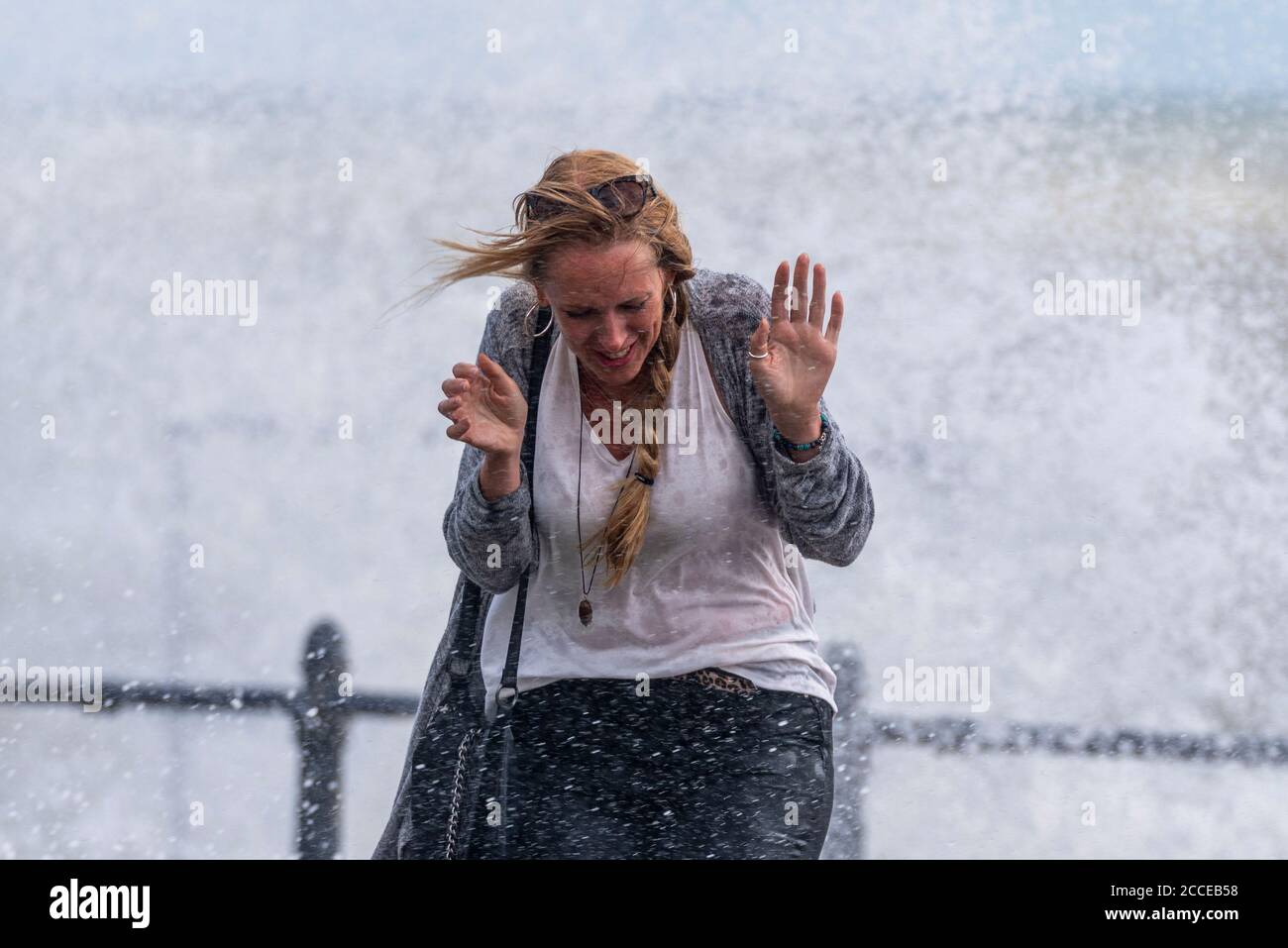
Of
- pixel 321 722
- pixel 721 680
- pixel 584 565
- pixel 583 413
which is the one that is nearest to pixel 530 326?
pixel 583 413

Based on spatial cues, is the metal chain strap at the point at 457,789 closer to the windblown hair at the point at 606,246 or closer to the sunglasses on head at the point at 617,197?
the windblown hair at the point at 606,246

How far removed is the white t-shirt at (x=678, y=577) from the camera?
6.51ft

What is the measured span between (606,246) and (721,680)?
641 millimetres

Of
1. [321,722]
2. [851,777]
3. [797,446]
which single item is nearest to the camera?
[797,446]

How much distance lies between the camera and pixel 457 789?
2.12 metres

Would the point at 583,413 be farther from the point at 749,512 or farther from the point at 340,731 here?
the point at 340,731

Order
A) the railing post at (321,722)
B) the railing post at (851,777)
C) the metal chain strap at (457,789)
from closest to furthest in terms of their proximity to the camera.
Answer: the metal chain strap at (457,789) < the railing post at (321,722) < the railing post at (851,777)

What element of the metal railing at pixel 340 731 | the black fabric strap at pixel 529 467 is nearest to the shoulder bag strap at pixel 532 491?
the black fabric strap at pixel 529 467

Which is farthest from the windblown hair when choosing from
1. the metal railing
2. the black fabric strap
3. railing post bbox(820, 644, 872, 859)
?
railing post bbox(820, 644, 872, 859)

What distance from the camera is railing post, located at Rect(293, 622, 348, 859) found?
321 cm

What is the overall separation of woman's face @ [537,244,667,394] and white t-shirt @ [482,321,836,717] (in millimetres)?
83

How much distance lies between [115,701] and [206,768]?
399 centimetres

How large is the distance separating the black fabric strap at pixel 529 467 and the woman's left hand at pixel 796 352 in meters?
0.32

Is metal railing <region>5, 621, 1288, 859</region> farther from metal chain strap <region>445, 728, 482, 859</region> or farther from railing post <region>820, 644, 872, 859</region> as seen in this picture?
metal chain strap <region>445, 728, 482, 859</region>
